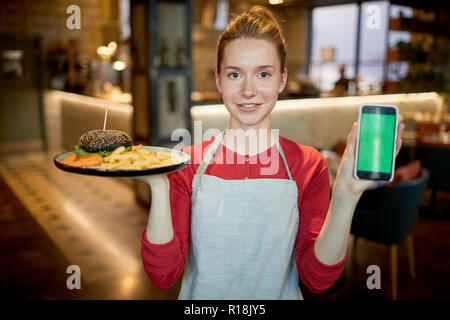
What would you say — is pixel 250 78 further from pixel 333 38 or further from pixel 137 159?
pixel 333 38

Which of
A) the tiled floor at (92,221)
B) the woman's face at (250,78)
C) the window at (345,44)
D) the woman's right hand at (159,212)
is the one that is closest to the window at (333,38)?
the window at (345,44)

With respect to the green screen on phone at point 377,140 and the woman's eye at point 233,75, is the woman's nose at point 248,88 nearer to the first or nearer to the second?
the woman's eye at point 233,75

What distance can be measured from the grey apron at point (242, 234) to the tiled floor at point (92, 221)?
1.99 m

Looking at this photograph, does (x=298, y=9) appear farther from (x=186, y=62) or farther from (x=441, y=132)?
(x=186, y=62)

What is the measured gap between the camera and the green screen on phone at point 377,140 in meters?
0.67

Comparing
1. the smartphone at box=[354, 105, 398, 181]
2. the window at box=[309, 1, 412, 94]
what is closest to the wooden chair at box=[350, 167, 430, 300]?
the smartphone at box=[354, 105, 398, 181]

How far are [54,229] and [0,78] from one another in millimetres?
5061

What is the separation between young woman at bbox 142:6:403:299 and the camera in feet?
2.82

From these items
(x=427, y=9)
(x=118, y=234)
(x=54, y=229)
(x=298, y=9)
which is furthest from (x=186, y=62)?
(x=298, y=9)

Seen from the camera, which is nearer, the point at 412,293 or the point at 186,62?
the point at 412,293

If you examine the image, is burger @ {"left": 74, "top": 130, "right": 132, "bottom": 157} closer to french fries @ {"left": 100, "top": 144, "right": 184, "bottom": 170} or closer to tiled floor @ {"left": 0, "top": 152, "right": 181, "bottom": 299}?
french fries @ {"left": 100, "top": 144, "right": 184, "bottom": 170}

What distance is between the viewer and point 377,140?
0.67 meters

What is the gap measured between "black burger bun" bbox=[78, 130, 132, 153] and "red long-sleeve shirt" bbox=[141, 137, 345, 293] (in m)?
0.23

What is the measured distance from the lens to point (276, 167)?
1002 mm
